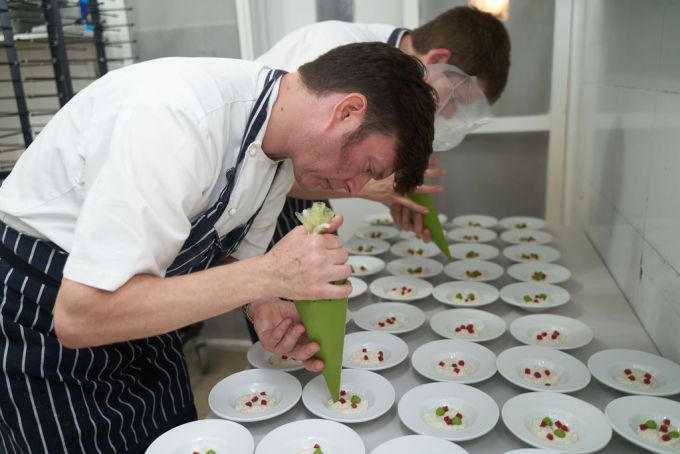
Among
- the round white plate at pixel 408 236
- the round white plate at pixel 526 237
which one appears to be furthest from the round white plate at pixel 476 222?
the round white plate at pixel 408 236

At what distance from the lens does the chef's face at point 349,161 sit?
1056 mm

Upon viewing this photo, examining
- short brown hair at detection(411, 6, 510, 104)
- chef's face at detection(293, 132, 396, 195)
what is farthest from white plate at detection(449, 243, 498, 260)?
chef's face at detection(293, 132, 396, 195)

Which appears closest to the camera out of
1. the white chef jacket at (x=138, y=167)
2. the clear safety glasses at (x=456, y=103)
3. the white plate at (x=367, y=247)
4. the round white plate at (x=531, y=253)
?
the white chef jacket at (x=138, y=167)

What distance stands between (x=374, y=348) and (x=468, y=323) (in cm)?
32

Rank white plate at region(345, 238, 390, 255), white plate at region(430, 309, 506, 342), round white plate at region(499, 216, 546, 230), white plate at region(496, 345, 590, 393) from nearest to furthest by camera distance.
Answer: white plate at region(496, 345, 590, 393)
white plate at region(430, 309, 506, 342)
white plate at region(345, 238, 390, 255)
round white plate at region(499, 216, 546, 230)

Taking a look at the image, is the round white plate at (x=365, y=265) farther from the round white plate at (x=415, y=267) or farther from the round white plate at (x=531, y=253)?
the round white plate at (x=531, y=253)

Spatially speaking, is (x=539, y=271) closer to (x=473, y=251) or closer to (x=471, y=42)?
(x=473, y=251)

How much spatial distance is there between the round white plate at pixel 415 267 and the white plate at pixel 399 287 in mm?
76

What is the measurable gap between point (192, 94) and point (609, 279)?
154 centimetres

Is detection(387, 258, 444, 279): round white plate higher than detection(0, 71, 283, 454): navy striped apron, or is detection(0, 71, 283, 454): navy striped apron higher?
detection(0, 71, 283, 454): navy striped apron

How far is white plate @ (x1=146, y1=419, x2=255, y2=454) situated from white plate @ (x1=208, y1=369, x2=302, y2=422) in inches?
1.5

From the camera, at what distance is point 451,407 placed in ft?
3.71

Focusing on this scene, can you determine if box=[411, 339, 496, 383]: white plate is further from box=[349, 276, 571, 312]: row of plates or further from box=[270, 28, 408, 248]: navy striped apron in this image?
box=[270, 28, 408, 248]: navy striped apron

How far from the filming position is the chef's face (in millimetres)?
1056
